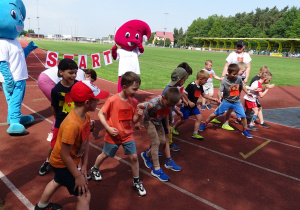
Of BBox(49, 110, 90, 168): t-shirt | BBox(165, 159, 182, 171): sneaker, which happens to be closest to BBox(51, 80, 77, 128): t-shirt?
BBox(49, 110, 90, 168): t-shirt

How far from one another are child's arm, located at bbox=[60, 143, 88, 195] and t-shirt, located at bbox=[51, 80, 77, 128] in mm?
1471

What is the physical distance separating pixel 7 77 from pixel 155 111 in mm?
3545

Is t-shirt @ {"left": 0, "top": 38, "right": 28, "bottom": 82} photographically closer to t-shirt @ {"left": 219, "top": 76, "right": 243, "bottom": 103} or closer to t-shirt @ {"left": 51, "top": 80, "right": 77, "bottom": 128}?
t-shirt @ {"left": 51, "top": 80, "right": 77, "bottom": 128}

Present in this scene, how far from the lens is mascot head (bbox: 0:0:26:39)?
520 centimetres

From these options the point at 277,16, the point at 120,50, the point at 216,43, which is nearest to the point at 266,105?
the point at 120,50

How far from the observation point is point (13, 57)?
209 inches

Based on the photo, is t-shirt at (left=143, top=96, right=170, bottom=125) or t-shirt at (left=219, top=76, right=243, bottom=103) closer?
t-shirt at (left=143, top=96, right=170, bottom=125)

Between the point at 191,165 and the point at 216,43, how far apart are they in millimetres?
93347

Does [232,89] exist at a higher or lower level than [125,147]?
higher

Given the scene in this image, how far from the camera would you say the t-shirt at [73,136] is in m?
2.23

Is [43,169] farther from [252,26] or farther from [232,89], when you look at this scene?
[252,26]

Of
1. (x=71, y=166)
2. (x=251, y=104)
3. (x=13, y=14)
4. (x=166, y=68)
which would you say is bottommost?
(x=251, y=104)

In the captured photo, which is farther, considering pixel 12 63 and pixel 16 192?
pixel 12 63

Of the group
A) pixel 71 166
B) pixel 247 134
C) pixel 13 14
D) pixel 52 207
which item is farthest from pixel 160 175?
pixel 13 14
